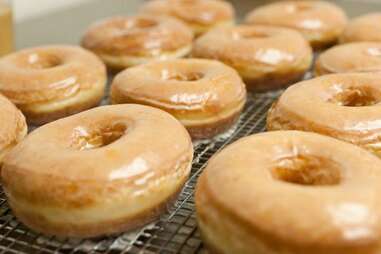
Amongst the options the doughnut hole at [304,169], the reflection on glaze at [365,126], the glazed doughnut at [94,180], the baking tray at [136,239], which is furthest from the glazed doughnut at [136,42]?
the doughnut hole at [304,169]

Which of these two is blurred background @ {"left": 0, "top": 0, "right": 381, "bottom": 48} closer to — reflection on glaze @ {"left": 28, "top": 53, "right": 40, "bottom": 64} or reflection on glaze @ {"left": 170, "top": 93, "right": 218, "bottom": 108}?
reflection on glaze @ {"left": 28, "top": 53, "right": 40, "bottom": 64}

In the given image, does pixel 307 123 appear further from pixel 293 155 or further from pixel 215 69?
pixel 215 69

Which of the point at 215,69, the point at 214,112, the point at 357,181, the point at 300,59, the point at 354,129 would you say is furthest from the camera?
the point at 300,59

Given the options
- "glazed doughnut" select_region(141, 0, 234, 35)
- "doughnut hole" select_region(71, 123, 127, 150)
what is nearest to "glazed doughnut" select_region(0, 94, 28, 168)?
"doughnut hole" select_region(71, 123, 127, 150)

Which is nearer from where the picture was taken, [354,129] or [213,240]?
[213,240]

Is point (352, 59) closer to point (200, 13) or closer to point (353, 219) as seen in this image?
point (200, 13)

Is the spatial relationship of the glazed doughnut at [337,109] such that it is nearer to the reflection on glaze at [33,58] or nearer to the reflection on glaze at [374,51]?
the reflection on glaze at [374,51]

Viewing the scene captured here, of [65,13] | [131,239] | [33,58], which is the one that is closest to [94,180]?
[131,239]

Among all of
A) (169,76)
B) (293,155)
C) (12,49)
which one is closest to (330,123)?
(293,155)

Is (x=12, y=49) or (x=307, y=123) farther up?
(x=307, y=123)
